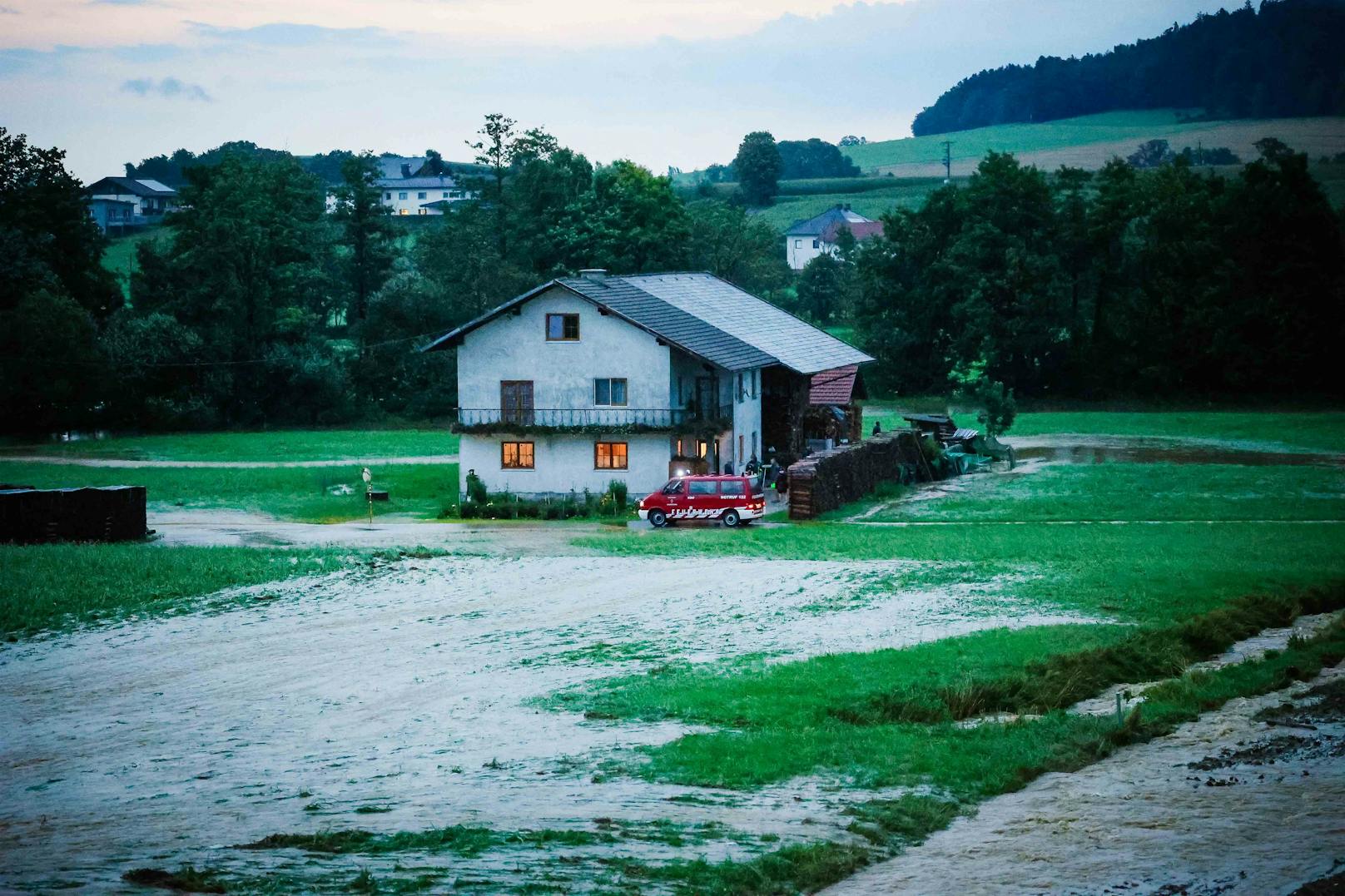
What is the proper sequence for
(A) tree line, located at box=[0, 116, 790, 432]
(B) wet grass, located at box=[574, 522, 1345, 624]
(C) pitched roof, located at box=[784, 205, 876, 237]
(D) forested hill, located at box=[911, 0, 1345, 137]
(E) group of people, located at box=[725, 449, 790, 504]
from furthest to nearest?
(C) pitched roof, located at box=[784, 205, 876, 237] → (D) forested hill, located at box=[911, 0, 1345, 137] → (A) tree line, located at box=[0, 116, 790, 432] → (E) group of people, located at box=[725, 449, 790, 504] → (B) wet grass, located at box=[574, 522, 1345, 624]

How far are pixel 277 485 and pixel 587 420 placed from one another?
1410 cm

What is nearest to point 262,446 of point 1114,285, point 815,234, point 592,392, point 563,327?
point 563,327

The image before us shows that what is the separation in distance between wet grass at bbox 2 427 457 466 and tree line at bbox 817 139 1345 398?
31723 mm

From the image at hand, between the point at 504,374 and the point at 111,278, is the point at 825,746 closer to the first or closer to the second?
the point at 504,374

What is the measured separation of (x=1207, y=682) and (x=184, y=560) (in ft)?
82.6

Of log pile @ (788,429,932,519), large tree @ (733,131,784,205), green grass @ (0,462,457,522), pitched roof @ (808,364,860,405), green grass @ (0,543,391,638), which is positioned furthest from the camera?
large tree @ (733,131,784,205)

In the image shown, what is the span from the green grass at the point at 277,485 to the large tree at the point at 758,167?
439ft

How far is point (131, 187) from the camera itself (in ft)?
585

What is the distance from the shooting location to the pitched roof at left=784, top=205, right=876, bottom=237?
578 ft

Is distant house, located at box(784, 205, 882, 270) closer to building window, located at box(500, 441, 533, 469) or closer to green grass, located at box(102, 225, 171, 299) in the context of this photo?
green grass, located at box(102, 225, 171, 299)

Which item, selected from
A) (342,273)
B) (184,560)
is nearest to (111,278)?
(342,273)

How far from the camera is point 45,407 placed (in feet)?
281

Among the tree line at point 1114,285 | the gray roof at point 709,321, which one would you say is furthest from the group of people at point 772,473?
the tree line at point 1114,285

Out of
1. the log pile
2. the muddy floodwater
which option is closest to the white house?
the log pile
